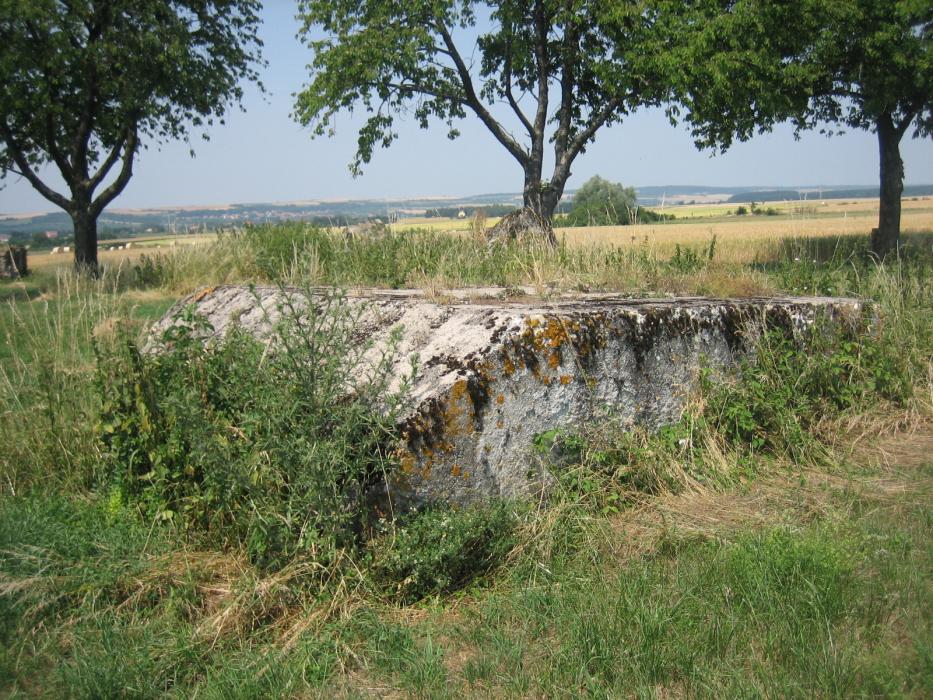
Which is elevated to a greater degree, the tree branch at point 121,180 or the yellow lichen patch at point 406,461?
the tree branch at point 121,180

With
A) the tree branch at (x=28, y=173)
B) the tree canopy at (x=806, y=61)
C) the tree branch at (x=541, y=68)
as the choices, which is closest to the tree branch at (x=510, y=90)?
the tree branch at (x=541, y=68)

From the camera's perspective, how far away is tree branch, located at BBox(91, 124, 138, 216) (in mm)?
18797

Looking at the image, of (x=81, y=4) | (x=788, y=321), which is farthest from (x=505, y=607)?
(x=81, y=4)

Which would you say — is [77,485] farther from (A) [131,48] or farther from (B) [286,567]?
(A) [131,48]

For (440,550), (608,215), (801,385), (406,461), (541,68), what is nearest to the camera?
(440,550)

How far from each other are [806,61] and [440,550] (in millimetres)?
18064

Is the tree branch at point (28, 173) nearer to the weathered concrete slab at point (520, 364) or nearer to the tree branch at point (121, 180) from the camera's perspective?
the tree branch at point (121, 180)

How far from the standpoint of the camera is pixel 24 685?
255cm

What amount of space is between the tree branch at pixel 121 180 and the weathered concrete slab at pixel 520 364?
54.2ft

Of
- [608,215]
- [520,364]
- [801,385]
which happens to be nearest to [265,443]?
[520,364]

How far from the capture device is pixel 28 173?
18.2 m

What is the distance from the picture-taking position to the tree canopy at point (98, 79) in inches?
636

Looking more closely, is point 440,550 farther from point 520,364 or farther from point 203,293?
point 203,293

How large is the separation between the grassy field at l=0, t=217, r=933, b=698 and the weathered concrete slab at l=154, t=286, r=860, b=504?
0.17m
